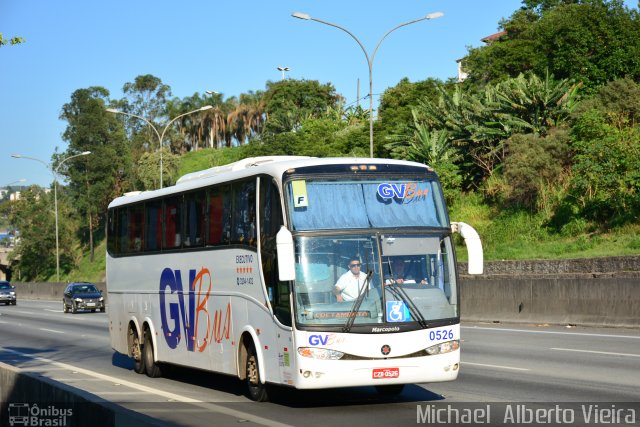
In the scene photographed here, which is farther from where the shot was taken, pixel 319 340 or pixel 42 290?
pixel 42 290

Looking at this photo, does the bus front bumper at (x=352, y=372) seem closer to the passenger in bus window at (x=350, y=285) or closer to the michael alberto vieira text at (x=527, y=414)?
the michael alberto vieira text at (x=527, y=414)

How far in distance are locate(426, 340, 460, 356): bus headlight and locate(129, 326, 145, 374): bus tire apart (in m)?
8.13

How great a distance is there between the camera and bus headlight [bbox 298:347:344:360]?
12227mm

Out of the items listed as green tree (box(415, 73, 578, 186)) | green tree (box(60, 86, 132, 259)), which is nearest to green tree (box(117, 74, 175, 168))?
green tree (box(60, 86, 132, 259))

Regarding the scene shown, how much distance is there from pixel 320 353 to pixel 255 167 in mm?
3285

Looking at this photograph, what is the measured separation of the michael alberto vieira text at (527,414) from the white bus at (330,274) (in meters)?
0.65

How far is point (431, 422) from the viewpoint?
37.2 feet

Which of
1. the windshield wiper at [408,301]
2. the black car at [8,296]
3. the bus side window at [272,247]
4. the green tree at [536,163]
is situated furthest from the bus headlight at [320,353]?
the black car at [8,296]

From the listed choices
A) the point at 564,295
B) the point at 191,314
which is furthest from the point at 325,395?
the point at 564,295

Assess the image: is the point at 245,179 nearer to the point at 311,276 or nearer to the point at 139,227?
the point at 311,276

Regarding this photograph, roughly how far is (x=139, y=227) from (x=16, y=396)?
9.93 m

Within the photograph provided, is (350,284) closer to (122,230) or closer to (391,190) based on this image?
(391,190)

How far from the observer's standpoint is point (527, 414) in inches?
454

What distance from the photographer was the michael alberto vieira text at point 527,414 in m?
11.0
